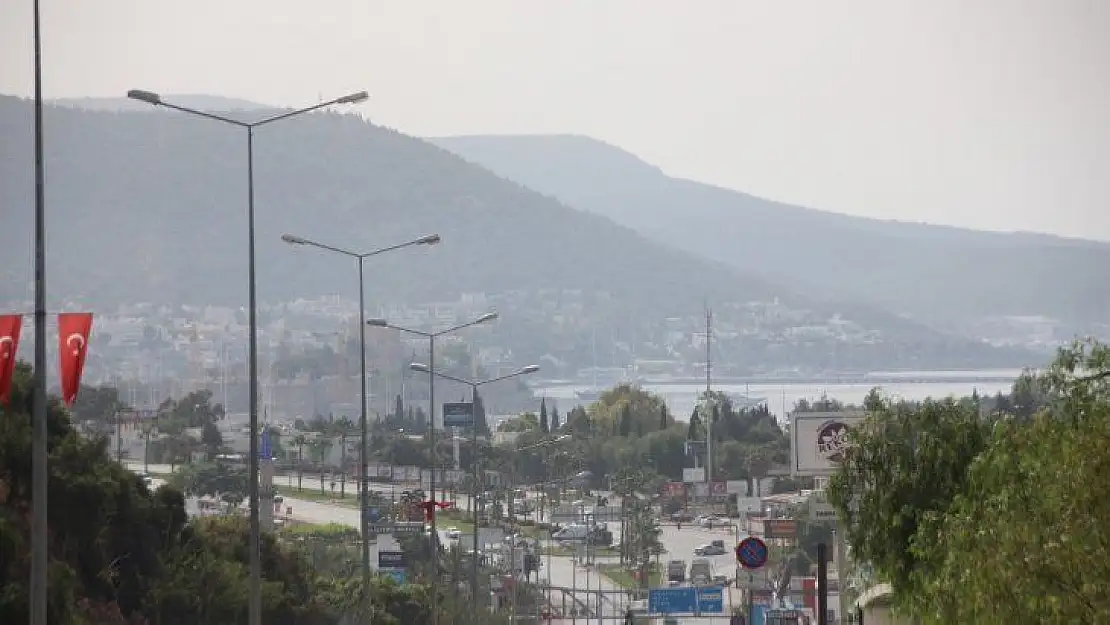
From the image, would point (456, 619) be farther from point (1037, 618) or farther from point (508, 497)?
point (508, 497)

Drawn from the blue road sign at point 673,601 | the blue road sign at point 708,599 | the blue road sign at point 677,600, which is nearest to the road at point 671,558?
the blue road sign at point 708,599

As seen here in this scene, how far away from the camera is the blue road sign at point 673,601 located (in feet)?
237

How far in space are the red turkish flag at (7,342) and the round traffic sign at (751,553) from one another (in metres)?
12.4

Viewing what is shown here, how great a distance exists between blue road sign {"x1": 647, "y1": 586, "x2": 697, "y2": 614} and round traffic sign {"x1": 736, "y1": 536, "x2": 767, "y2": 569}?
37925mm

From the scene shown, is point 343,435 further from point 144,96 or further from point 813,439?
point 144,96

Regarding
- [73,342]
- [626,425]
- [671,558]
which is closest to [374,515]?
[671,558]

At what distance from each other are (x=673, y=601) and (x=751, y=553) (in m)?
39.1

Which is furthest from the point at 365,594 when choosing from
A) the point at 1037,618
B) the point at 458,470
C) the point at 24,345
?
the point at 24,345

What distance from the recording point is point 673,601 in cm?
7275

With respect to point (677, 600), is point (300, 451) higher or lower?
higher

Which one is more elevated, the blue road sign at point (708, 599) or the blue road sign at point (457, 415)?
the blue road sign at point (457, 415)

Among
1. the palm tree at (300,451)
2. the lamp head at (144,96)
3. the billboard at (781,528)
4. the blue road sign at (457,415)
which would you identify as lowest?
the billboard at (781,528)

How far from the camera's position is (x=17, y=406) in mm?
47406

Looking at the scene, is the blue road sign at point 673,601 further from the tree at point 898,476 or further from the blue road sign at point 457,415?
the tree at point 898,476
